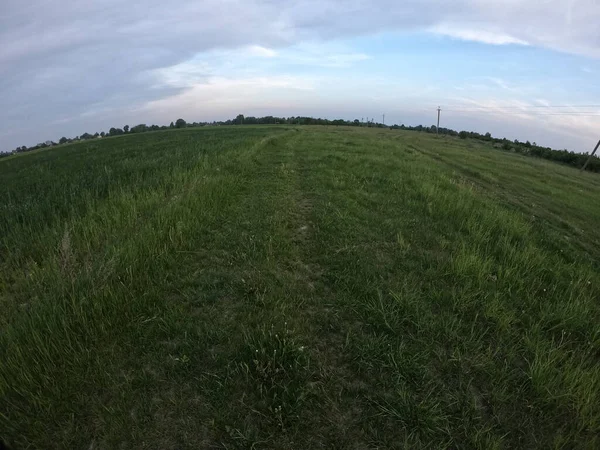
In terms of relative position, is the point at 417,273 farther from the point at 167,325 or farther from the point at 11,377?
the point at 11,377

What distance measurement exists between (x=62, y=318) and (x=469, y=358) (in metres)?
3.97

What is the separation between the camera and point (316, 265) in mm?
5008

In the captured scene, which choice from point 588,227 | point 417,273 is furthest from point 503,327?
point 588,227

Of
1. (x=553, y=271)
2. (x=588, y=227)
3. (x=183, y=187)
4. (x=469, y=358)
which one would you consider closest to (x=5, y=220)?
(x=183, y=187)

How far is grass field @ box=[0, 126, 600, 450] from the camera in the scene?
8.32 ft

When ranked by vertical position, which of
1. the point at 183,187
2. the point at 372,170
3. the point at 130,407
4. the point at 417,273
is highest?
the point at 372,170

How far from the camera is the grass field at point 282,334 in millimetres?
2537

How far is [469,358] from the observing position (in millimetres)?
3264

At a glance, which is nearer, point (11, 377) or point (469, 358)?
point (11, 377)

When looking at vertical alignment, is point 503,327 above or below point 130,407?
above

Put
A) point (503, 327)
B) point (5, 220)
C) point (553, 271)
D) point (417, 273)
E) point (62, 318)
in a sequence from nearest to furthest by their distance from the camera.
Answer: point (62, 318) < point (503, 327) < point (417, 273) < point (553, 271) < point (5, 220)

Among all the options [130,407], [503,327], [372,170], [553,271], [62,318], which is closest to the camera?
[130,407]

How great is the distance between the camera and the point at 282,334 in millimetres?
3205

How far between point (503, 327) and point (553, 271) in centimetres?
247
